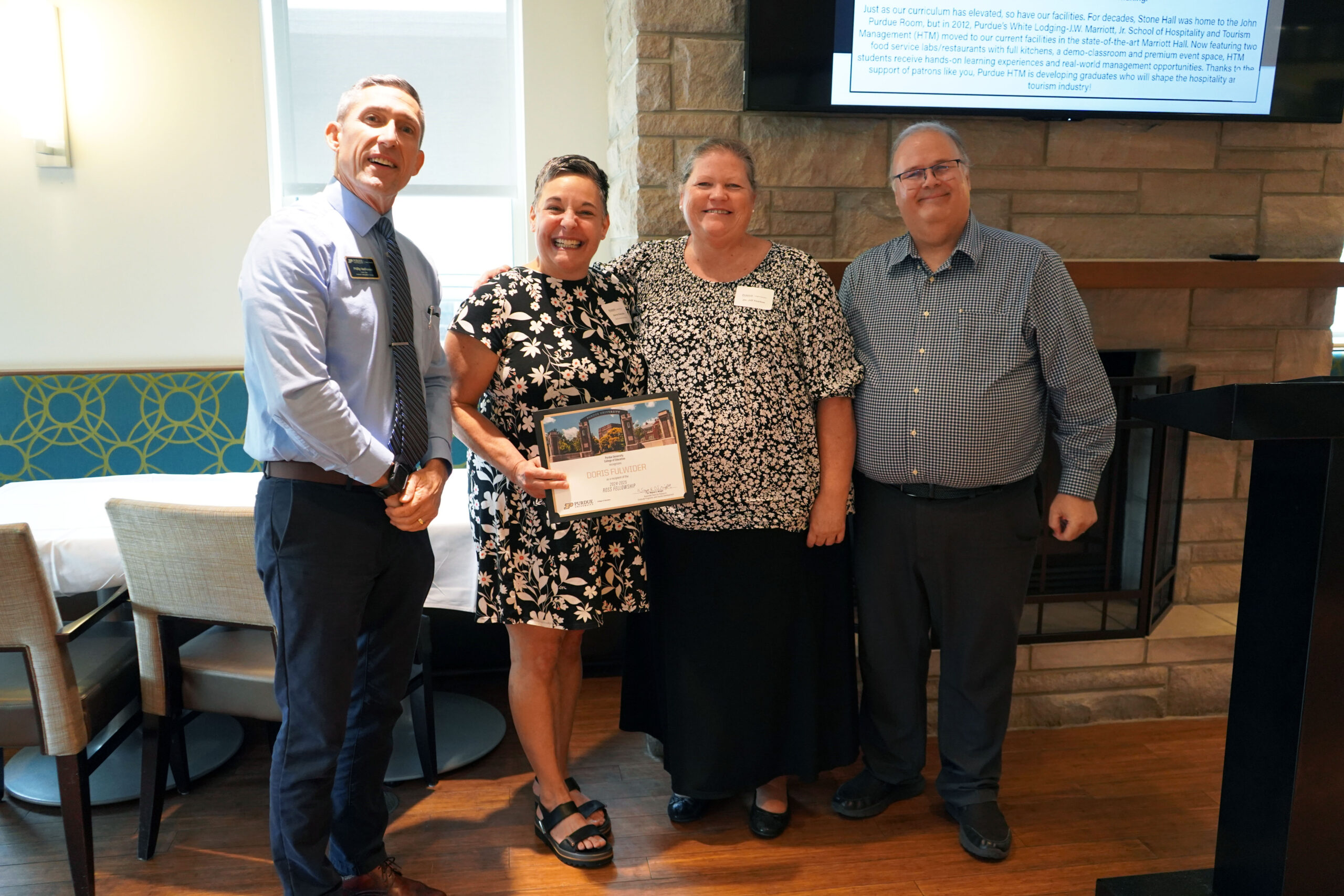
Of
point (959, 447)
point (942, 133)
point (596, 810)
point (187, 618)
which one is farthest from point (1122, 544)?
point (187, 618)

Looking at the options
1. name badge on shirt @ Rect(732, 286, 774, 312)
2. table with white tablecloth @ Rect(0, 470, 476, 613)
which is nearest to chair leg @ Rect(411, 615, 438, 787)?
table with white tablecloth @ Rect(0, 470, 476, 613)

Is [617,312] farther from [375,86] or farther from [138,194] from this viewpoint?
[138,194]

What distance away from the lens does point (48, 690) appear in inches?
72.9

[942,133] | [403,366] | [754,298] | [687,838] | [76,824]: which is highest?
[942,133]

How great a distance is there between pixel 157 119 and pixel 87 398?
1.08m

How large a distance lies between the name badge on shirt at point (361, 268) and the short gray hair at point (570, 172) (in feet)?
1.31

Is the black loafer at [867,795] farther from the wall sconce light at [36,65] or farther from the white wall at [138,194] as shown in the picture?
the wall sconce light at [36,65]

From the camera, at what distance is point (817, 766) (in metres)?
2.22

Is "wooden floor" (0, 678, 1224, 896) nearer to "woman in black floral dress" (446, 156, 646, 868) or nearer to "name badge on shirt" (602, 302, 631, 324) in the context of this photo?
"woman in black floral dress" (446, 156, 646, 868)

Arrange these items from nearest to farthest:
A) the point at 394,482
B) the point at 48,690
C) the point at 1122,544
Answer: the point at 394,482 → the point at 48,690 → the point at 1122,544

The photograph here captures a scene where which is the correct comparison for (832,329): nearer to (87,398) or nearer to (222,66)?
(222,66)

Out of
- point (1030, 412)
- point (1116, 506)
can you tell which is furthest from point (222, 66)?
point (1116, 506)

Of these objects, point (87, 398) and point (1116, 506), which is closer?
Result: point (1116, 506)

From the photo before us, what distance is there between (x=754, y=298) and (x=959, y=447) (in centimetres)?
59
